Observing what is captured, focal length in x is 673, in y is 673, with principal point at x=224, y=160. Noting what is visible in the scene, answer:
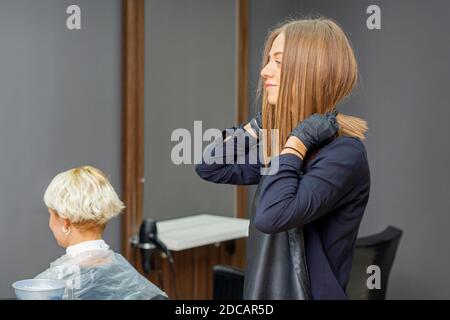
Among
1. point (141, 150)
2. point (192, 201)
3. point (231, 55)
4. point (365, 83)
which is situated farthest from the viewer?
point (365, 83)

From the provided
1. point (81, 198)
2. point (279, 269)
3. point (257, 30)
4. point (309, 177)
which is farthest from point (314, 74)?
point (257, 30)

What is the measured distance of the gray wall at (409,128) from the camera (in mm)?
3426

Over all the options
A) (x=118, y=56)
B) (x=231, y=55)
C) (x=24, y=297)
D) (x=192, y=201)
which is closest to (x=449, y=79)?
(x=231, y=55)

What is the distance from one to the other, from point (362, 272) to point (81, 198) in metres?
1.31

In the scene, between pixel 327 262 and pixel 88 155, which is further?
pixel 88 155

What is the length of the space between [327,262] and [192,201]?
188 cm

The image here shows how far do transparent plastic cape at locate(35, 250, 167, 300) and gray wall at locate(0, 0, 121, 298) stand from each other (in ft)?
2.71

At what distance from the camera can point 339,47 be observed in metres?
1.38

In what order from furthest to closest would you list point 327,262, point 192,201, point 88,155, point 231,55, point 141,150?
point 231,55 → point 192,201 → point 141,150 → point 88,155 → point 327,262

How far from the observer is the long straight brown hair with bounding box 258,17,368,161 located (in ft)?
4.47

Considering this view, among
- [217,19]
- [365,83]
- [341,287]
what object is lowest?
[341,287]

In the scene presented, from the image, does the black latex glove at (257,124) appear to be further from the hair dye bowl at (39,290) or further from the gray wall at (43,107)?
the gray wall at (43,107)

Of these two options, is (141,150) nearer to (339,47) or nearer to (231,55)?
(231,55)

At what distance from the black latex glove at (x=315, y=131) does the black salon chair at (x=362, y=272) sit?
1.23 metres
